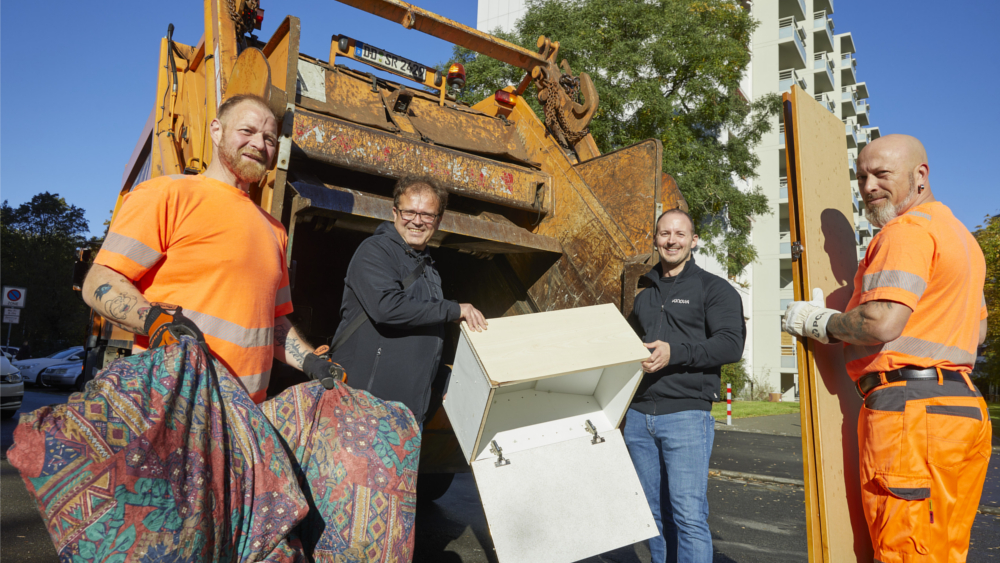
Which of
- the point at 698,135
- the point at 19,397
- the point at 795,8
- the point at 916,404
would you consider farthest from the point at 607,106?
the point at 795,8

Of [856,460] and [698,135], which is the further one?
[698,135]

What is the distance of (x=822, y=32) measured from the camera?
32.4 metres

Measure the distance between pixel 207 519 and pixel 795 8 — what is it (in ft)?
110

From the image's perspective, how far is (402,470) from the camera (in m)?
1.77

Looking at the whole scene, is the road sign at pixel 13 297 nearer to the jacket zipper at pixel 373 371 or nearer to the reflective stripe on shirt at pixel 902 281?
the jacket zipper at pixel 373 371

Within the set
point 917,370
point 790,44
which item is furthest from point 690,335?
point 790,44

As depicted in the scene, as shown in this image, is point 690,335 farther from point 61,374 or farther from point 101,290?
point 61,374

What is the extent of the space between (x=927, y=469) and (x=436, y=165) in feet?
8.34

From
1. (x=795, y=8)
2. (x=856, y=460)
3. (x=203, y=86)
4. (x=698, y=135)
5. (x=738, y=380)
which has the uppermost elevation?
(x=795, y=8)

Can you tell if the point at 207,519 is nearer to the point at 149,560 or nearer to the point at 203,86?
the point at 149,560

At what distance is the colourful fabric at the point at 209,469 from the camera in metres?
1.15

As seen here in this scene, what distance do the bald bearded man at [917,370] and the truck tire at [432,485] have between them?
2665mm

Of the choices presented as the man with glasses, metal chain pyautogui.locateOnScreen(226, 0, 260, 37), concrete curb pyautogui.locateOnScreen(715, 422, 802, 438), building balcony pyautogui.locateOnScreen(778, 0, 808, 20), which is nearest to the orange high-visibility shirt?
the man with glasses

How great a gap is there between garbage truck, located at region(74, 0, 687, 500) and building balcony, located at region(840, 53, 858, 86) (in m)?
41.7
